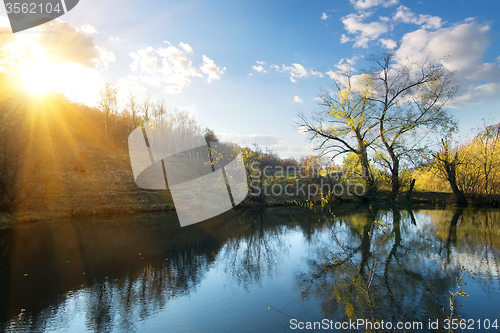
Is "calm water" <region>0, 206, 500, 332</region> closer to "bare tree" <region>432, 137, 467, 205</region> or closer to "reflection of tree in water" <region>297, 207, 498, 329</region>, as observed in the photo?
"reflection of tree in water" <region>297, 207, 498, 329</region>

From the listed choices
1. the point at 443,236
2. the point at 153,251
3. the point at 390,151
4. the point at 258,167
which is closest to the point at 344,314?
the point at 153,251

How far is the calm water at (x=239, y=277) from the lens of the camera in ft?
17.2

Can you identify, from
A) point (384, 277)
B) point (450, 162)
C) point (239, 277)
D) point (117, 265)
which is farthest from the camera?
point (450, 162)

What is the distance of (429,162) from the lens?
851 inches

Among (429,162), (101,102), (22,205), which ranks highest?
(101,102)

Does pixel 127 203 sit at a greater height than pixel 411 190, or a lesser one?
lesser

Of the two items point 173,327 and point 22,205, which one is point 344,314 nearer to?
point 173,327

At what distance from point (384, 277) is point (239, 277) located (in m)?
3.85

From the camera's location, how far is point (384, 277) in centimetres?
692

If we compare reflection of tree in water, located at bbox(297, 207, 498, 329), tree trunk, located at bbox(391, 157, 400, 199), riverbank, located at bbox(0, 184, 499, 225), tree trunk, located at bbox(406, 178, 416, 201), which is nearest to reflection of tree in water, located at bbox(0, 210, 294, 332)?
reflection of tree in water, located at bbox(297, 207, 498, 329)

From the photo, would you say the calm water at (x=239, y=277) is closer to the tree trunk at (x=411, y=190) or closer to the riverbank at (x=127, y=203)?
the riverbank at (x=127, y=203)

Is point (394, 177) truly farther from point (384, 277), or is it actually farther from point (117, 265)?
point (117, 265)

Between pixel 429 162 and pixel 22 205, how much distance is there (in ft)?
99.3

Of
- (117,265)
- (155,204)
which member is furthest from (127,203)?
(117,265)
